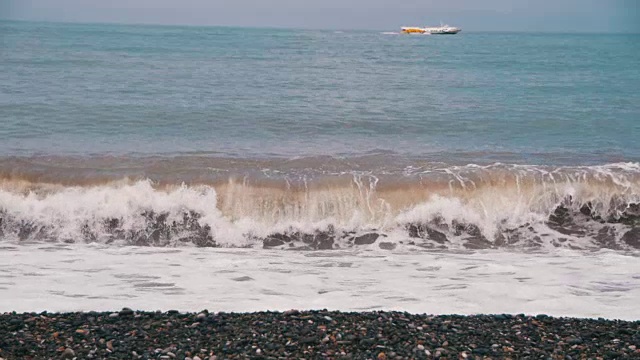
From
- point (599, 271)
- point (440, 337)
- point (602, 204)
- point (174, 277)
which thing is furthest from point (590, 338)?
point (602, 204)

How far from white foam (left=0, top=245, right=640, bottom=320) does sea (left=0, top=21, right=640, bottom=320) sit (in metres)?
0.04

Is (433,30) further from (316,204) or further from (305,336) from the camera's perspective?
(305,336)

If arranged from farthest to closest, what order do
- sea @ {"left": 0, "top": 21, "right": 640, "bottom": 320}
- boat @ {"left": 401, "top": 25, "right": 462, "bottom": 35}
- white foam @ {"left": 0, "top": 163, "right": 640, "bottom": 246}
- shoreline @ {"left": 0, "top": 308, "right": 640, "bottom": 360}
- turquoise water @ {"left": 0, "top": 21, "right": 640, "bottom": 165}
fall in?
boat @ {"left": 401, "top": 25, "right": 462, "bottom": 35} → turquoise water @ {"left": 0, "top": 21, "right": 640, "bottom": 165} → white foam @ {"left": 0, "top": 163, "right": 640, "bottom": 246} → sea @ {"left": 0, "top": 21, "right": 640, "bottom": 320} → shoreline @ {"left": 0, "top": 308, "right": 640, "bottom": 360}

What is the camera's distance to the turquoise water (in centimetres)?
1616

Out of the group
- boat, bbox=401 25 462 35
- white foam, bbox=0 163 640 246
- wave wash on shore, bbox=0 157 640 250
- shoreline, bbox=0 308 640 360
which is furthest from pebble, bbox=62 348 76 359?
boat, bbox=401 25 462 35

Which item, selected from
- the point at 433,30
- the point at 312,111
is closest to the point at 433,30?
the point at 433,30

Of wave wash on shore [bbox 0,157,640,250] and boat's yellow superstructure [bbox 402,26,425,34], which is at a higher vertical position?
boat's yellow superstructure [bbox 402,26,425,34]

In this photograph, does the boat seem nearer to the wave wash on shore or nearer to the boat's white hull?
the boat's white hull

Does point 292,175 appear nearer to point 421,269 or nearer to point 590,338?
point 421,269

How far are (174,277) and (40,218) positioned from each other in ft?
12.7

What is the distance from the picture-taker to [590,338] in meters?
6.26

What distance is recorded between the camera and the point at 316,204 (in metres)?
12.4

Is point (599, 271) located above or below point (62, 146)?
below

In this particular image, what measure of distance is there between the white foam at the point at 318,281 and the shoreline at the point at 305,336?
2.85 feet
